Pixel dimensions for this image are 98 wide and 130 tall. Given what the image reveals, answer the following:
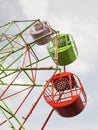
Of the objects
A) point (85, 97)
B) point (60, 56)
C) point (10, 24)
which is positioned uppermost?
point (10, 24)

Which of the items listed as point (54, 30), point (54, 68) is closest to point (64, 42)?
point (54, 30)

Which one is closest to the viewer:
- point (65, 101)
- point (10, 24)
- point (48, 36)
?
point (65, 101)

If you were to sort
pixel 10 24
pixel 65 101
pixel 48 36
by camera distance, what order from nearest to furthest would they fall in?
pixel 65 101 → pixel 48 36 → pixel 10 24

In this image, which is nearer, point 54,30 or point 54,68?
point 54,68

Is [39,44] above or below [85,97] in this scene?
above

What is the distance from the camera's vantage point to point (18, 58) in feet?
103

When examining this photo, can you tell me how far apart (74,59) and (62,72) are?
6.28 feet

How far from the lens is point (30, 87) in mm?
31188

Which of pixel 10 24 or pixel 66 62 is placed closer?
pixel 66 62

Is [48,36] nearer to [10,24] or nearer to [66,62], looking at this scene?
[66,62]

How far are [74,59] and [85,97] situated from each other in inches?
143

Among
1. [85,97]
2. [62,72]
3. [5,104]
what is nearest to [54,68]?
[62,72]

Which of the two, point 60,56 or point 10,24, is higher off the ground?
point 10,24

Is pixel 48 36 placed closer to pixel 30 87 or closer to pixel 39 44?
pixel 39 44
